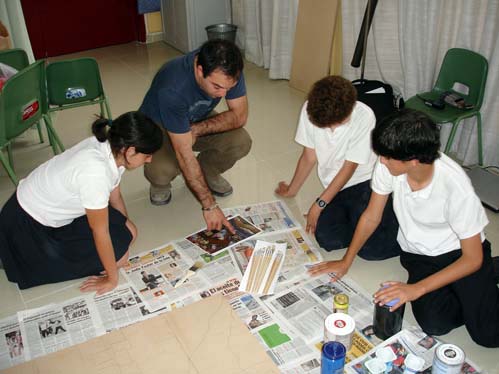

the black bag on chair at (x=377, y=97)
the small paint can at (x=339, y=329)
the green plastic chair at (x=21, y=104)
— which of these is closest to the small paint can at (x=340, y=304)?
the small paint can at (x=339, y=329)

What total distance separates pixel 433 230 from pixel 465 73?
1.28 meters

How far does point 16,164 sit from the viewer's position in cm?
308

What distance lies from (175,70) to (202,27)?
263cm

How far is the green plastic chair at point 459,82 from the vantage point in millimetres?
2570

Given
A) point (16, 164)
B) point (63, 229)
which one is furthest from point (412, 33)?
point (16, 164)

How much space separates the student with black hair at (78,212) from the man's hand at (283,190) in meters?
0.83

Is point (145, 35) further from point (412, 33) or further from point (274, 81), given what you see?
point (412, 33)

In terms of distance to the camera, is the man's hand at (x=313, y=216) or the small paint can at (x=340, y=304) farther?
the man's hand at (x=313, y=216)

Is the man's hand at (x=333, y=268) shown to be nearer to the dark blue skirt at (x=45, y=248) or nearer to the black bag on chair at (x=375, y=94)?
the dark blue skirt at (x=45, y=248)

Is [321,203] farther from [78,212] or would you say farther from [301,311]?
[78,212]

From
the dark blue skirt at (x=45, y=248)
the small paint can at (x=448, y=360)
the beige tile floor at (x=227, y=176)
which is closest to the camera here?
the small paint can at (x=448, y=360)

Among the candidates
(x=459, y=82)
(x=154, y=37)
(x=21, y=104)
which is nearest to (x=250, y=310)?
(x=21, y=104)

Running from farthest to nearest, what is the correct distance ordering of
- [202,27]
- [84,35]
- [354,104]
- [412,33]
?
[84,35] < [202,27] < [412,33] < [354,104]

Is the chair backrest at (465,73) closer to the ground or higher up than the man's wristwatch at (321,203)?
higher up
